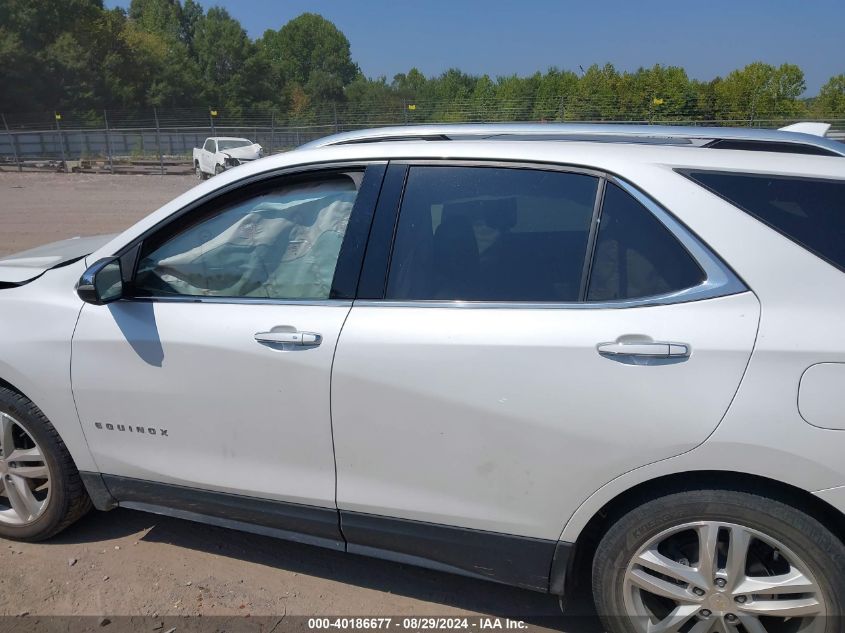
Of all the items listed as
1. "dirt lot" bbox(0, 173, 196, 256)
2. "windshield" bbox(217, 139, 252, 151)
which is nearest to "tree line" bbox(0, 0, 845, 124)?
"windshield" bbox(217, 139, 252, 151)

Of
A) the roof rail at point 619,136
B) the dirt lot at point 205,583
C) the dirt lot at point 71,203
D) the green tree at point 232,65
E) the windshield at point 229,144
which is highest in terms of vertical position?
the green tree at point 232,65

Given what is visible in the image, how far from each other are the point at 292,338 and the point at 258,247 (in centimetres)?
54

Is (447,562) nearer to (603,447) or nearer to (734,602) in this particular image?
(603,447)

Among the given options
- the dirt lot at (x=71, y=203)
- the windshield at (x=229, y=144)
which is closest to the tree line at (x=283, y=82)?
the windshield at (x=229, y=144)

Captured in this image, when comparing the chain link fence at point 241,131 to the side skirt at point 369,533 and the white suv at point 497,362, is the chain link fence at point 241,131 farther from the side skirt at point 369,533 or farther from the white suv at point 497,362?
the side skirt at point 369,533

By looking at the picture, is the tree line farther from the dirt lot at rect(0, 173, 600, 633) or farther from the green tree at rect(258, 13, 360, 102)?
the dirt lot at rect(0, 173, 600, 633)

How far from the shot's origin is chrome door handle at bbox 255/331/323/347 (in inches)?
96.6

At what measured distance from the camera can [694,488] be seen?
216 centimetres

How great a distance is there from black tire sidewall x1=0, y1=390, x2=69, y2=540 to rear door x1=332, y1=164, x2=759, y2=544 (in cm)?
132

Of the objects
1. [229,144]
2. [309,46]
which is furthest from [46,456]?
[309,46]

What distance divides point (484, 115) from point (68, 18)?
45.7 metres

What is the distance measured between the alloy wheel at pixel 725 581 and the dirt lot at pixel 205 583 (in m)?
0.53

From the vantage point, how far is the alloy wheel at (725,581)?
2.12 m

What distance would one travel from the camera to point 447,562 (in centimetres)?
250
